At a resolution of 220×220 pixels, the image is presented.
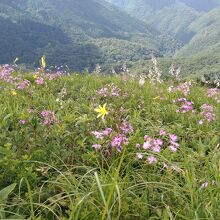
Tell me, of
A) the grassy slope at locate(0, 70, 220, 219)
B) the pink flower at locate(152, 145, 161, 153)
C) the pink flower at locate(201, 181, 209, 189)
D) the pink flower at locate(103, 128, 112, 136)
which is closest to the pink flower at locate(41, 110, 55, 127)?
the grassy slope at locate(0, 70, 220, 219)

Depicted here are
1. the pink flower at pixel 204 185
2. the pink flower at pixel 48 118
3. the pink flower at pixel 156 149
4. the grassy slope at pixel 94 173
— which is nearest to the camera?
the grassy slope at pixel 94 173

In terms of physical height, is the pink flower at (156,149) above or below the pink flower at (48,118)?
above

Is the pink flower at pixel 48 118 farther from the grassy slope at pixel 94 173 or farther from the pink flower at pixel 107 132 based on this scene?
the pink flower at pixel 107 132

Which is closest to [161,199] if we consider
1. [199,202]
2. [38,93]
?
[199,202]

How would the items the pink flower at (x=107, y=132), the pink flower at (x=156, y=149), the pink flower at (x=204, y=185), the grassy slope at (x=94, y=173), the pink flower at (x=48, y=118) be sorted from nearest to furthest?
the grassy slope at (x=94, y=173) → the pink flower at (x=204, y=185) → the pink flower at (x=156, y=149) → the pink flower at (x=107, y=132) → the pink flower at (x=48, y=118)

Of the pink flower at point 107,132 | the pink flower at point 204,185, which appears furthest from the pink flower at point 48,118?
the pink flower at point 204,185

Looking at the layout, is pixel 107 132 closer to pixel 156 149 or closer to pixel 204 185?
pixel 156 149

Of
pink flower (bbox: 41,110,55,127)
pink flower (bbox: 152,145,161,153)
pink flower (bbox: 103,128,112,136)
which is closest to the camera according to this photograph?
pink flower (bbox: 152,145,161,153)

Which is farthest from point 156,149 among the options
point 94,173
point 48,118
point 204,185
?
point 48,118

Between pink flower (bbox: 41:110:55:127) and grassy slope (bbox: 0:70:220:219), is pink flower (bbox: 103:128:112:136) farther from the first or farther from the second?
pink flower (bbox: 41:110:55:127)

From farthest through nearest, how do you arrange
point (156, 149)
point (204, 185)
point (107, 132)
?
point (107, 132) → point (156, 149) → point (204, 185)

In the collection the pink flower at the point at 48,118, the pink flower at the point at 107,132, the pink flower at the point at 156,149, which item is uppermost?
the pink flower at the point at 156,149

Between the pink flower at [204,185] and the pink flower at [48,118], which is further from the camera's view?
the pink flower at [48,118]

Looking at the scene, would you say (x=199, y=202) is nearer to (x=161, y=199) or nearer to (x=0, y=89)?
(x=161, y=199)
